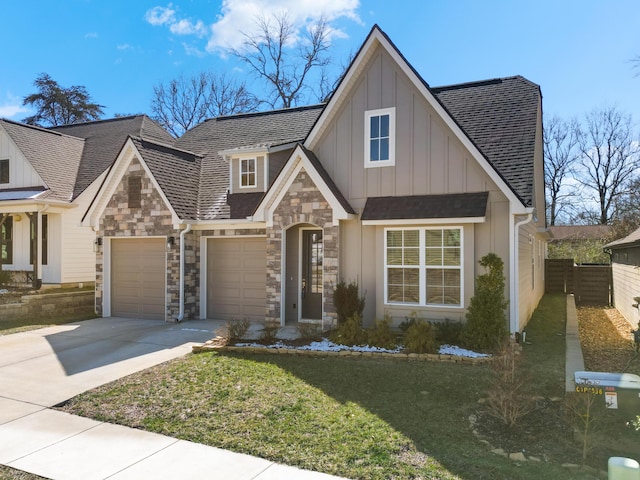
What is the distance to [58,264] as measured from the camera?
1625 centimetres

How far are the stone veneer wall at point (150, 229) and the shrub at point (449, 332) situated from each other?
23.0 feet

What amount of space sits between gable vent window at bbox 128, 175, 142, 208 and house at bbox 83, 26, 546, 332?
42mm

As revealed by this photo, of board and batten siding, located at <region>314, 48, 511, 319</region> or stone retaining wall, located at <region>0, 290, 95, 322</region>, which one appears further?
stone retaining wall, located at <region>0, 290, 95, 322</region>

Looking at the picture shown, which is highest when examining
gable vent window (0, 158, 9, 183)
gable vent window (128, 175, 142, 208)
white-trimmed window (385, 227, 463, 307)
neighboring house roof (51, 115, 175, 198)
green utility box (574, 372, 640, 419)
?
neighboring house roof (51, 115, 175, 198)

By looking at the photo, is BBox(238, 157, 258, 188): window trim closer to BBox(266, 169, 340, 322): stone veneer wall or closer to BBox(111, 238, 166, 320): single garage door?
BBox(266, 169, 340, 322): stone veneer wall

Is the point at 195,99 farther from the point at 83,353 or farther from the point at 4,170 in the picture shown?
the point at 83,353

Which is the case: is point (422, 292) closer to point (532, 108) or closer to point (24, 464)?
point (532, 108)

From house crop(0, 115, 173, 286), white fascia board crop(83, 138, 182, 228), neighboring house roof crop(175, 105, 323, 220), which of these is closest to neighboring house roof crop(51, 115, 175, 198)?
house crop(0, 115, 173, 286)

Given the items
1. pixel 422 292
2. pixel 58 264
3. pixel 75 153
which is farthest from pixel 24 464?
pixel 75 153

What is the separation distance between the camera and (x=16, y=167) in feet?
56.7

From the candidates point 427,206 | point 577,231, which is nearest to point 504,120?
point 427,206

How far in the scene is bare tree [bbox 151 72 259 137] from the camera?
33.8m

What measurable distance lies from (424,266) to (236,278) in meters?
5.45

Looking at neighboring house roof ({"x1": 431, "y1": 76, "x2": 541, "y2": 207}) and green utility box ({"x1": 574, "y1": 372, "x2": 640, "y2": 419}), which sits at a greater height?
neighboring house roof ({"x1": 431, "y1": 76, "x2": 541, "y2": 207})
